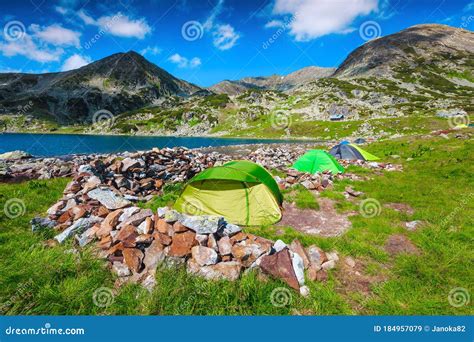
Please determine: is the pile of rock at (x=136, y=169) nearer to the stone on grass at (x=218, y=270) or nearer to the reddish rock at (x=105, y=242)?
the reddish rock at (x=105, y=242)

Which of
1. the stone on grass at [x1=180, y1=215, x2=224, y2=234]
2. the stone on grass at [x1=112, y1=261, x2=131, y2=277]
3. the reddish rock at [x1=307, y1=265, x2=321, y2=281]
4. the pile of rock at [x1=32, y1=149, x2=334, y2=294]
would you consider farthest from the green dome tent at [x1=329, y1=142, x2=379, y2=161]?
the stone on grass at [x1=112, y1=261, x2=131, y2=277]

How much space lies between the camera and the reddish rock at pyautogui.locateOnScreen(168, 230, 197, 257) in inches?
259

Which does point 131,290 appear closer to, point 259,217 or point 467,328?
point 259,217

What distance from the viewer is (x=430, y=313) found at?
557 centimetres

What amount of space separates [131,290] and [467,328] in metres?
7.78

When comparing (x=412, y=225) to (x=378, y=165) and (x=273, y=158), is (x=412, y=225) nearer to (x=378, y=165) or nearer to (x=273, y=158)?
(x=378, y=165)

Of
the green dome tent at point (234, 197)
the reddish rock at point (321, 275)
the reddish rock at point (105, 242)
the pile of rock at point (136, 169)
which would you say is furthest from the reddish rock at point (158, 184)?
the reddish rock at point (321, 275)

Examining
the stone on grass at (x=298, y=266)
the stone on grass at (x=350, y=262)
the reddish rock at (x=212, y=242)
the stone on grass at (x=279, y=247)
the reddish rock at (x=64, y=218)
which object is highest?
the reddish rock at (x=64, y=218)

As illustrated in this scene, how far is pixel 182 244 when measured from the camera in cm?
680

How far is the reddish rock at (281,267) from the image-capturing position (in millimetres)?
6145

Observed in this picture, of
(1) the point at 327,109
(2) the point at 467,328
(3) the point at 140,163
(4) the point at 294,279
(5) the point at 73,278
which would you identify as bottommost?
(2) the point at 467,328

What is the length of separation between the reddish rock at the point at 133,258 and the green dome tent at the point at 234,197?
14.3ft

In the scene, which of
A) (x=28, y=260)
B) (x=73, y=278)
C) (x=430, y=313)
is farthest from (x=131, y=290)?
(x=430, y=313)

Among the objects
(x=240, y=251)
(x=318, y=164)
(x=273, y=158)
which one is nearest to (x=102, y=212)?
(x=240, y=251)
